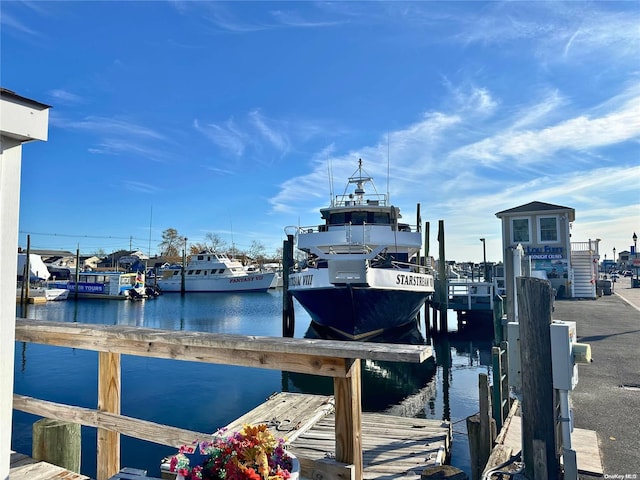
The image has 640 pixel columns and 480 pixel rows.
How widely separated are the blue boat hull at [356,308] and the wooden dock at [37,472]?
40.1ft

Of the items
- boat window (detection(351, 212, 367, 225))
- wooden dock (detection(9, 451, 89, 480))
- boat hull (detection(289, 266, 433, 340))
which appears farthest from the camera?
boat window (detection(351, 212, 367, 225))

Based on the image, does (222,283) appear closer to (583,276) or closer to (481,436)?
(583,276)

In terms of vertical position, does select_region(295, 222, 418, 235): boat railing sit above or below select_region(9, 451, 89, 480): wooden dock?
above

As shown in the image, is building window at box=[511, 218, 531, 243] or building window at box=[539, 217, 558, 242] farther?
building window at box=[511, 218, 531, 243]

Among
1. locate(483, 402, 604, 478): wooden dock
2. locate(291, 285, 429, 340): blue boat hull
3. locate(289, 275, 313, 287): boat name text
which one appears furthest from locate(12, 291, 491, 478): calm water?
locate(289, 275, 313, 287): boat name text

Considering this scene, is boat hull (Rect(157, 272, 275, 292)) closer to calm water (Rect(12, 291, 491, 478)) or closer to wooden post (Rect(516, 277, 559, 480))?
calm water (Rect(12, 291, 491, 478))

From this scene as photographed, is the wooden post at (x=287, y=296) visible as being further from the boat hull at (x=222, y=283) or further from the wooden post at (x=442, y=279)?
the boat hull at (x=222, y=283)

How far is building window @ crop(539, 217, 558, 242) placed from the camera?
2248cm

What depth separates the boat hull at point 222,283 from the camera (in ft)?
191

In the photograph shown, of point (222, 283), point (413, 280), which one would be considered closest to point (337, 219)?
point (413, 280)

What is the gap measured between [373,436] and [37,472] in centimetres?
405

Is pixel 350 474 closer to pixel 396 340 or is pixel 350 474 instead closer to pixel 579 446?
pixel 579 446

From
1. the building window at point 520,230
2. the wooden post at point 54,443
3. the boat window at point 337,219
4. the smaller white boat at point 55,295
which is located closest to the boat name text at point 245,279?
the smaller white boat at point 55,295

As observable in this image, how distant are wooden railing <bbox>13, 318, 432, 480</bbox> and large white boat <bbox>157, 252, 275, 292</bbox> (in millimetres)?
56556
